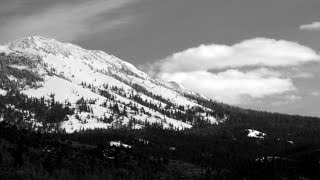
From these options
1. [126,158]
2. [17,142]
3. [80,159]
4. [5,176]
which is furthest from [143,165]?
[5,176]

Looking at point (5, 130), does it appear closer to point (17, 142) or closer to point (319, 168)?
point (17, 142)

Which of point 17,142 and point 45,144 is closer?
point 17,142

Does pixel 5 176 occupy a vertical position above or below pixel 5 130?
below

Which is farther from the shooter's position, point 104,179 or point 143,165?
point 143,165

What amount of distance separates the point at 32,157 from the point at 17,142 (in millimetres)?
8372

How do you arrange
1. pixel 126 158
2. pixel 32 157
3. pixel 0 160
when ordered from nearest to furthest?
pixel 0 160, pixel 32 157, pixel 126 158

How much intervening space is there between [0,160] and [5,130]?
78.2ft

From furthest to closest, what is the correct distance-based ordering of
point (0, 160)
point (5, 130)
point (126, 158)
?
point (126, 158)
point (5, 130)
point (0, 160)

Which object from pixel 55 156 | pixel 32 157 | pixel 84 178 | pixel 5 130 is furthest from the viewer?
pixel 5 130

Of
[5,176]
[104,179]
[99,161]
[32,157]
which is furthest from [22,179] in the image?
[99,161]

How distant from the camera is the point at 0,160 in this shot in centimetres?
4269

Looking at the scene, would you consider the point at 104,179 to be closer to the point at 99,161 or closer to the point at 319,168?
the point at 99,161

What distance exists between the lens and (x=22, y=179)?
29.7 metres

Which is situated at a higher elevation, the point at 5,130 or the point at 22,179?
the point at 5,130
